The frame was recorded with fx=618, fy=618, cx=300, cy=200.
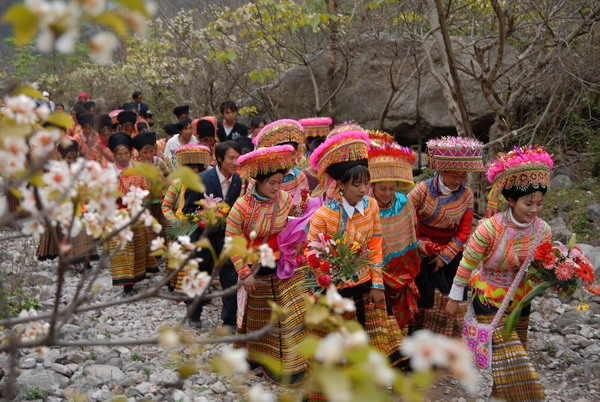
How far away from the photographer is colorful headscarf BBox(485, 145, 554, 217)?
170 inches

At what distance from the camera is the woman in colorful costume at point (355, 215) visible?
4.67 m

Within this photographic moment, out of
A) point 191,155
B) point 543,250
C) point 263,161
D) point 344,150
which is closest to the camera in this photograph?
point 543,250

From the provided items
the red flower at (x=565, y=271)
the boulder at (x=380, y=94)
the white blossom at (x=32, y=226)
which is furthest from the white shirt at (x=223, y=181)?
the boulder at (x=380, y=94)

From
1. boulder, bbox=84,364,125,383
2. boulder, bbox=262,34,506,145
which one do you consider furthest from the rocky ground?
boulder, bbox=262,34,506,145

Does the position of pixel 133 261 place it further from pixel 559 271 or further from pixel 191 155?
pixel 559 271

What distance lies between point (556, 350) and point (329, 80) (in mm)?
6563

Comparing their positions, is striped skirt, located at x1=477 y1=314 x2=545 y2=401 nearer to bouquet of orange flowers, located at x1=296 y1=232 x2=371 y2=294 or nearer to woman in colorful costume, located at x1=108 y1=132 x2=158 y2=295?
bouquet of orange flowers, located at x1=296 y1=232 x2=371 y2=294

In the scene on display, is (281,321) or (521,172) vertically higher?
(521,172)

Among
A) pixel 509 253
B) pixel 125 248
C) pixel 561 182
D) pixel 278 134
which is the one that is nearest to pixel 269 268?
pixel 278 134

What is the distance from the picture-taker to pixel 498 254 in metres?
4.45

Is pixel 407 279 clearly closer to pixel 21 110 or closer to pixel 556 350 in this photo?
pixel 556 350

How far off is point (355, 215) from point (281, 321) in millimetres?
1103

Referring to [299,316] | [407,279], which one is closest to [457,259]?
[407,279]

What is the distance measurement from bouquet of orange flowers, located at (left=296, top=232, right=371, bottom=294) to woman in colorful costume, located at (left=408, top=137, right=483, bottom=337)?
113cm
